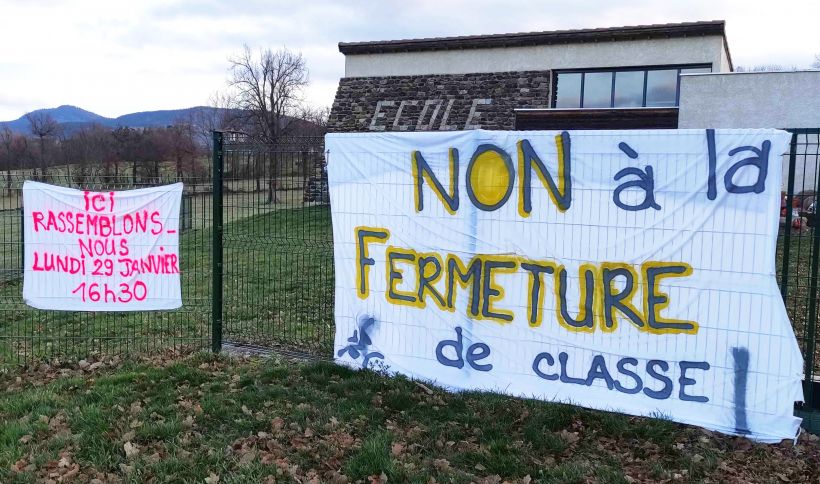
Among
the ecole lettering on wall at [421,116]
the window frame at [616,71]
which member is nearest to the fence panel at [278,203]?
the window frame at [616,71]

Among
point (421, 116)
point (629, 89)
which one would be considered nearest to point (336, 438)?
point (629, 89)

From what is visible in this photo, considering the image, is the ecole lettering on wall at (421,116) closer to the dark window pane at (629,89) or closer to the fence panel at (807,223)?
the dark window pane at (629,89)

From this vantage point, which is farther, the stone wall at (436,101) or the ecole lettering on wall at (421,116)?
the ecole lettering on wall at (421,116)

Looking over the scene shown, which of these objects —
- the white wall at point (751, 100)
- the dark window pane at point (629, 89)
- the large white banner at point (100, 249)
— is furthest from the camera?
the dark window pane at point (629, 89)

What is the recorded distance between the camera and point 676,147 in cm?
444

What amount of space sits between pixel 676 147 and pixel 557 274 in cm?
125

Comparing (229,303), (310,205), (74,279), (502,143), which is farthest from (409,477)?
(229,303)

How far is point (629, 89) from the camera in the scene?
73.9ft

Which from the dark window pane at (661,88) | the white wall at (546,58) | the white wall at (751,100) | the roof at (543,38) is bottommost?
the white wall at (751,100)

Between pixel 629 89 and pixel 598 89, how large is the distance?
3.79 ft

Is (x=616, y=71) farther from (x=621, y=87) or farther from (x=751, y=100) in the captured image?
(x=751, y=100)

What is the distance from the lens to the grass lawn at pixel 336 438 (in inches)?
150

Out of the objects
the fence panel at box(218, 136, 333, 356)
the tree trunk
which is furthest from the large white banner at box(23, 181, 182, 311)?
the tree trunk

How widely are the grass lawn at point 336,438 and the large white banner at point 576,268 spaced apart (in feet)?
0.92
